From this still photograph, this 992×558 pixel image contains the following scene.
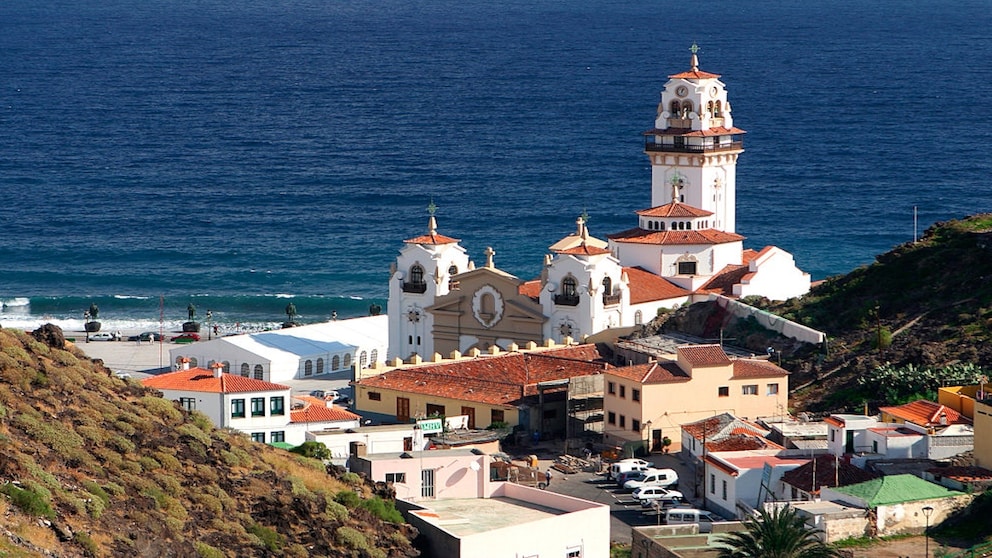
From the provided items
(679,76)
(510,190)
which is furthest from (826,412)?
(510,190)

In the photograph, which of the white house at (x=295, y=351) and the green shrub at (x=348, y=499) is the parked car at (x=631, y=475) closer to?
the green shrub at (x=348, y=499)

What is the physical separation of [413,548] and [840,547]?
12.3m

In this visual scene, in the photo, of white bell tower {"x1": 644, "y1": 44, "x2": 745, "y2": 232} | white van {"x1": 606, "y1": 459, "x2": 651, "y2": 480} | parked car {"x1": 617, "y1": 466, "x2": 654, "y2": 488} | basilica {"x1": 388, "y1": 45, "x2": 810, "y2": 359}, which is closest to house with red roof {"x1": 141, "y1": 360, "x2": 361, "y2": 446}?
white van {"x1": 606, "y1": 459, "x2": 651, "y2": 480}

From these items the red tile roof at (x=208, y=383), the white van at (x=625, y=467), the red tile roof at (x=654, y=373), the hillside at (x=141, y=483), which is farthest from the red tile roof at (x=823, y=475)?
the red tile roof at (x=208, y=383)

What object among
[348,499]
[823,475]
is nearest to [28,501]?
[348,499]

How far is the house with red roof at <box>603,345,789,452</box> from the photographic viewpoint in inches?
2751

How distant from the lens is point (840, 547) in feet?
174

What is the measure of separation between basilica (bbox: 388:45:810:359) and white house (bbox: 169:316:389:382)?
4.03 m

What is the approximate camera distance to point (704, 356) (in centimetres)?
7125

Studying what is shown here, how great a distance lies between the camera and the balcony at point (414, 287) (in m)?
88.7

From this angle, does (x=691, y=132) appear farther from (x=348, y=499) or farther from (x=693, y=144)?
(x=348, y=499)

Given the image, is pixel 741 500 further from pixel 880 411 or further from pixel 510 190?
pixel 510 190

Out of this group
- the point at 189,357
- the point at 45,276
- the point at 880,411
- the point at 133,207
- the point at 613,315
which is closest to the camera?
the point at 880,411

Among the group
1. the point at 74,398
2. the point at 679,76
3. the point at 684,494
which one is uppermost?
the point at 679,76
